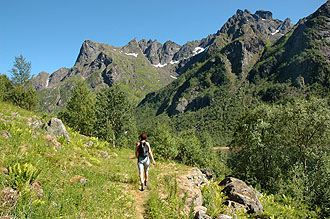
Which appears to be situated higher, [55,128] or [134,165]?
[55,128]

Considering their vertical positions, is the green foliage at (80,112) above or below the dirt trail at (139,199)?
above

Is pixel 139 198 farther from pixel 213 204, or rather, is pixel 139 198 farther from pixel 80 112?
pixel 80 112

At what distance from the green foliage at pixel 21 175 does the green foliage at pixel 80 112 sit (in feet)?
81.1

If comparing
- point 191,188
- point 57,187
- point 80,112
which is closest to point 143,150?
point 191,188

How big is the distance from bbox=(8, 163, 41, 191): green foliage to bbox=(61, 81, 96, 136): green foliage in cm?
2471

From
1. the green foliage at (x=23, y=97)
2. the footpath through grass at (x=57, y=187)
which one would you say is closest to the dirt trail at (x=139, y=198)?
the footpath through grass at (x=57, y=187)

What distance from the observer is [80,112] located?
30.8 m

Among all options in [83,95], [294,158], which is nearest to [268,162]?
[294,158]

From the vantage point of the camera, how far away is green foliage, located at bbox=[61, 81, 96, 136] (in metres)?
30.5

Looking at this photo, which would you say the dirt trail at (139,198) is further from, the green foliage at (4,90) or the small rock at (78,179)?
the green foliage at (4,90)

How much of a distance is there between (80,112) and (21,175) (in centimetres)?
2728

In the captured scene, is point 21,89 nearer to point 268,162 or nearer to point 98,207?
point 98,207

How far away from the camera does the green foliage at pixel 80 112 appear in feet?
100

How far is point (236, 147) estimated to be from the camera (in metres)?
27.2
